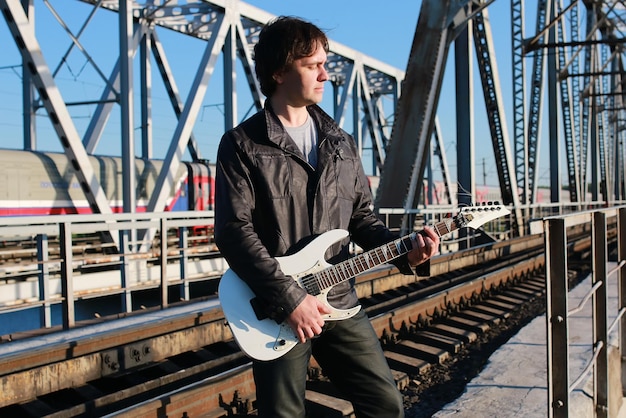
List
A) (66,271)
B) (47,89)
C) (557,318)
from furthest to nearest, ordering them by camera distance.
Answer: (47,89) → (66,271) → (557,318)

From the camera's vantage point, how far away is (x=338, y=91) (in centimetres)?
3341

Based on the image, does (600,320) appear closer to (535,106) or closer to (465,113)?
(465,113)

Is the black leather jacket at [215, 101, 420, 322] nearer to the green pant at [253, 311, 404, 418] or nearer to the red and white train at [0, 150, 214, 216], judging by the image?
the green pant at [253, 311, 404, 418]

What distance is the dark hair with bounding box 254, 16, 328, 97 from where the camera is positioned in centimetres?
197

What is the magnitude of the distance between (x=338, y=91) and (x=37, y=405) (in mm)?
30824

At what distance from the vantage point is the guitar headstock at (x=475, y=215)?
Answer: 7.14ft

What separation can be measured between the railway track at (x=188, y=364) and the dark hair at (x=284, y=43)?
1.87 meters

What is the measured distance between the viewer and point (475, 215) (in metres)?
2.20

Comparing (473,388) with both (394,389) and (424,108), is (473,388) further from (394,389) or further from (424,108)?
(424,108)

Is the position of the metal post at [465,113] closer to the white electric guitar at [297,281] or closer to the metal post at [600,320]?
the metal post at [600,320]

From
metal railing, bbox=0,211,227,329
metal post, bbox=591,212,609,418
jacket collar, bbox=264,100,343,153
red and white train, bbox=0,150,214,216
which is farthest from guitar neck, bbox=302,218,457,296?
red and white train, bbox=0,150,214,216

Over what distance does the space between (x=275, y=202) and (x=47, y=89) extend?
37.0 feet

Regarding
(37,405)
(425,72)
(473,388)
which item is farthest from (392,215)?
(37,405)

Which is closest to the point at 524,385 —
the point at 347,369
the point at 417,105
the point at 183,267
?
the point at 347,369
